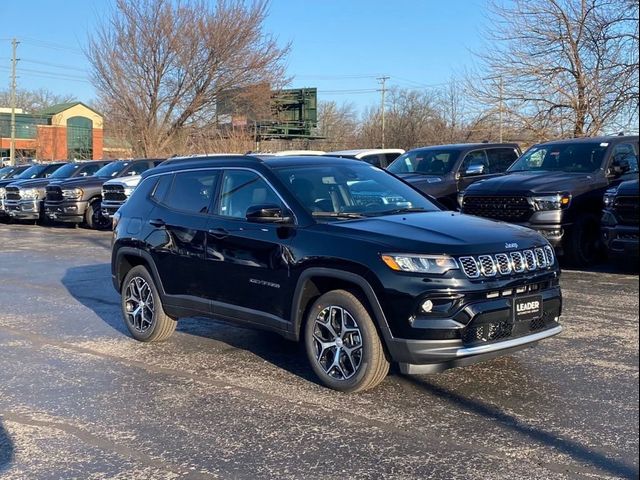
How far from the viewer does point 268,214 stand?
5.68 metres

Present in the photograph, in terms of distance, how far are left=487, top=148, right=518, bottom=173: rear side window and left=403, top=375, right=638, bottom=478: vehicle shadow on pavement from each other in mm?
9426

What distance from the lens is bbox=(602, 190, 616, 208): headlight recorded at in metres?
9.55

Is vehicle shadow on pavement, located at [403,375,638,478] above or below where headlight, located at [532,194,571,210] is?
below

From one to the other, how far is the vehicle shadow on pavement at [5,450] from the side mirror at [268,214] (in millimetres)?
2330

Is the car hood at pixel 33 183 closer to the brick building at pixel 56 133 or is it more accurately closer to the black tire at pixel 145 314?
the black tire at pixel 145 314

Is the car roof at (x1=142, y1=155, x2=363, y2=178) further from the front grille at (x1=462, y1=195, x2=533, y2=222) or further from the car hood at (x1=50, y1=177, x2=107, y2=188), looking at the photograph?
the car hood at (x1=50, y1=177, x2=107, y2=188)

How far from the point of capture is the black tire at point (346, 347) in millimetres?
5164

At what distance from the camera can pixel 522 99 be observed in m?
22.0

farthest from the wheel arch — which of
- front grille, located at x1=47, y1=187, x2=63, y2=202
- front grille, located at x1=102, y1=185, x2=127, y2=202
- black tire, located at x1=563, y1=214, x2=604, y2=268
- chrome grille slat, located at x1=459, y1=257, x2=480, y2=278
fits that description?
front grille, located at x1=47, y1=187, x2=63, y2=202

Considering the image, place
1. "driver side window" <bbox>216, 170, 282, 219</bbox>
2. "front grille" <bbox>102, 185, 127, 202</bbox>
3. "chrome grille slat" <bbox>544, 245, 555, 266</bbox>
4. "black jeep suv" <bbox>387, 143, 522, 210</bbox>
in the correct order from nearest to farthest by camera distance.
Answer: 1. "chrome grille slat" <bbox>544, 245, 555, 266</bbox>
2. "driver side window" <bbox>216, 170, 282, 219</bbox>
3. "black jeep suv" <bbox>387, 143, 522, 210</bbox>
4. "front grille" <bbox>102, 185, 127, 202</bbox>

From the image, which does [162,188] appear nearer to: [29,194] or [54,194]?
A: [54,194]

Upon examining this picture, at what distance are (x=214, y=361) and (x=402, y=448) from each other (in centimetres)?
253

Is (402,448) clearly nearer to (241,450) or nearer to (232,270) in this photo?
(241,450)

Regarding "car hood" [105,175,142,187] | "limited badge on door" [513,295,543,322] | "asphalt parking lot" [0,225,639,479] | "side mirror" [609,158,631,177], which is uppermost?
"side mirror" [609,158,631,177]
